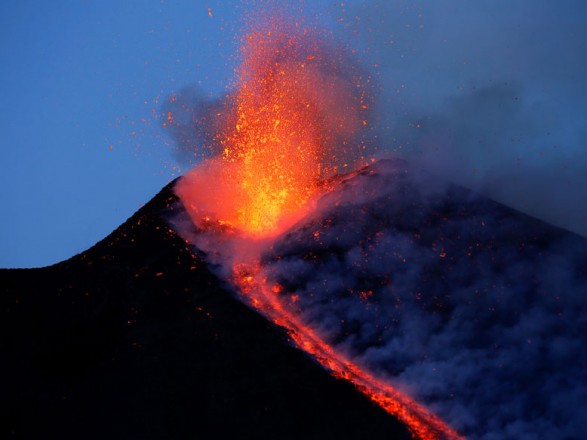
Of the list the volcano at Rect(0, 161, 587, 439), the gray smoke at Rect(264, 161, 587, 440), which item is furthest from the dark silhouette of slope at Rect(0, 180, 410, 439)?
the gray smoke at Rect(264, 161, 587, 440)

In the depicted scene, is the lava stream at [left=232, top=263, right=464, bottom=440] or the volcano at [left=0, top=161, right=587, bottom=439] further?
the volcano at [left=0, top=161, right=587, bottom=439]

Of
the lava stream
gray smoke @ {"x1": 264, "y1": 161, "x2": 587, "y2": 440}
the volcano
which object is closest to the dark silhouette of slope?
the volcano

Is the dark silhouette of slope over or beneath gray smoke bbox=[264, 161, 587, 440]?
beneath

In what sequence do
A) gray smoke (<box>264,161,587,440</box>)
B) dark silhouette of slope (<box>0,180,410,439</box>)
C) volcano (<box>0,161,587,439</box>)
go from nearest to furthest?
1. dark silhouette of slope (<box>0,180,410,439</box>)
2. volcano (<box>0,161,587,439</box>)
3. gray smoke (<box>264,161,587,440</box>)

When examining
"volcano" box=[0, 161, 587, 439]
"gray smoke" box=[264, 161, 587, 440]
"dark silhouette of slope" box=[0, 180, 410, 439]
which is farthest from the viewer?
"gray smoke" box=[264, 161, 587, 440]

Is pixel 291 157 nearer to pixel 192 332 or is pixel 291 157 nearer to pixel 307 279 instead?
pixel 307 279

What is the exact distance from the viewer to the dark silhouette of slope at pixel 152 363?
20.1ft

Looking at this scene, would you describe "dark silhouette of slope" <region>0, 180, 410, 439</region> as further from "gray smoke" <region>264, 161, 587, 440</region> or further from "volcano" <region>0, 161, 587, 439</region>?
"gray smoke" <region>264, 161, 587, 440</region>

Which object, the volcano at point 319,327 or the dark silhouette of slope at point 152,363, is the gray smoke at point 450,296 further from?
the dark silhouette of slope at point 152,363

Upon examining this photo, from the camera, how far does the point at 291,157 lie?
14125 millimetres

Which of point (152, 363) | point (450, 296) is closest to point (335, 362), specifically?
point (152, 363)

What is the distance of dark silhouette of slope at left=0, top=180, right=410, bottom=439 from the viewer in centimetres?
611

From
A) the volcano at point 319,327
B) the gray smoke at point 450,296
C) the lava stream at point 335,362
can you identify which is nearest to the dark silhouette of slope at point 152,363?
the volcano at point 319,327

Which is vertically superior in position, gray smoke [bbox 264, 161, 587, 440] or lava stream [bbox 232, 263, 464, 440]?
gray smoke [bbox 264, 161, 587, 440]
